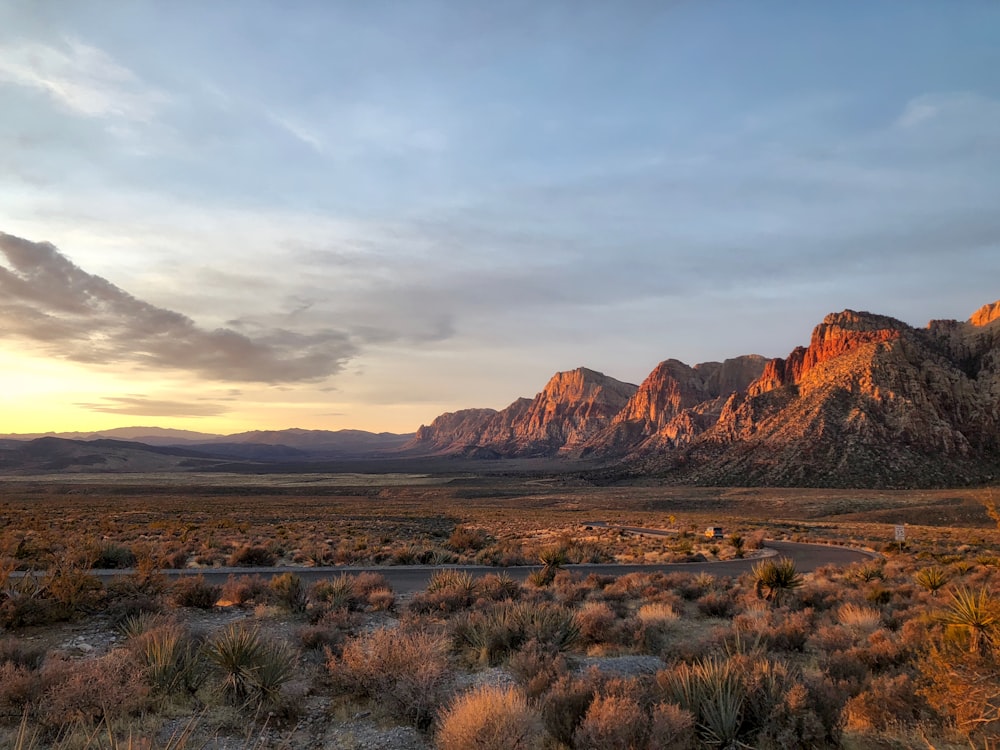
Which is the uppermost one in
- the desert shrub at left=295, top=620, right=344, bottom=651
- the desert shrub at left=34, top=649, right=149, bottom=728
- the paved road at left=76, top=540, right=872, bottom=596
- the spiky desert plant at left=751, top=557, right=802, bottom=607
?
the desert shrub at left=34, top=649, right=149, bottom=728

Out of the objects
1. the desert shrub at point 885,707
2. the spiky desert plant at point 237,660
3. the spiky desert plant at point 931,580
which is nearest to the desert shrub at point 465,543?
the spiky desert plant at point 931,580

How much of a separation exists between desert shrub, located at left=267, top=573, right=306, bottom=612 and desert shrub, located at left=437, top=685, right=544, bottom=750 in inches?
288

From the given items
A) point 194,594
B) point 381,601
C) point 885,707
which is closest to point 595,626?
point 885,707

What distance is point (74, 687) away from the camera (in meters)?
6.12

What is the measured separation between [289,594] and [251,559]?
10.4m

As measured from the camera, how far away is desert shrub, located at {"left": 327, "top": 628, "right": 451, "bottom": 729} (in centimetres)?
645

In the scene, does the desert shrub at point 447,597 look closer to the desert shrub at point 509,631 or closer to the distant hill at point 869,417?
the desert shrub at point 509,631

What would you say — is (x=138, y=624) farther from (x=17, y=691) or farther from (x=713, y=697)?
(x=713, y=697)

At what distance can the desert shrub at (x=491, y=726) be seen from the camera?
493 centimetres

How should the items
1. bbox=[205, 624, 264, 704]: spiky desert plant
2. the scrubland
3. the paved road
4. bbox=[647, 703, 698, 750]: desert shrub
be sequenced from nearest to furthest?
bbox=[647, 703, 698, 750]: desert shrub, the scrubland, bbox=[205, 624, 264, 704]: spiky desert plant, the paved road

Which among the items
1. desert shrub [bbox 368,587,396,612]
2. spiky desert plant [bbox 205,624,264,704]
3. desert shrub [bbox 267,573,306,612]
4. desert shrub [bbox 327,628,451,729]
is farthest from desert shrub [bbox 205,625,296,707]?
desert shrub [bbox 368,587,396,612]

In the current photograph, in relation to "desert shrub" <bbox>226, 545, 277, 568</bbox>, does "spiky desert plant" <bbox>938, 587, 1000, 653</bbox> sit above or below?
above

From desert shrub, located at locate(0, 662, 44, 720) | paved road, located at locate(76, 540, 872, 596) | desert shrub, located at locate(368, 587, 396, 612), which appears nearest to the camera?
desert shrub, located at locate(0, 662, 44, 720)

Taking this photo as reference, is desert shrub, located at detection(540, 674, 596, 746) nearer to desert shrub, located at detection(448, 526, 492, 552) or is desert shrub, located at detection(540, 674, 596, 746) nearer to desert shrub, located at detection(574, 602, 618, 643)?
desert shrub, located at detection(574, 602, 618, 643)
